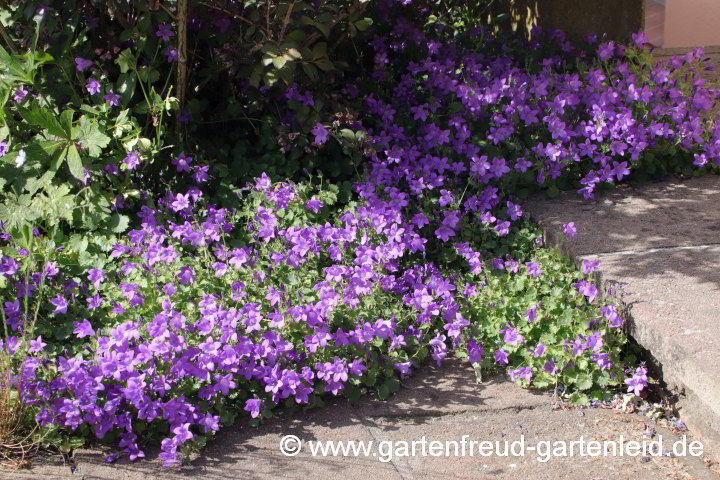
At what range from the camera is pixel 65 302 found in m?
3.15

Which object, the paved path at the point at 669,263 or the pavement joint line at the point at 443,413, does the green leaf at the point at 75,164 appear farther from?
the paved path at the point at 669,263

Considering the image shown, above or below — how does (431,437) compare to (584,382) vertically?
below

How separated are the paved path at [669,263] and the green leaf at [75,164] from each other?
6.64 ft

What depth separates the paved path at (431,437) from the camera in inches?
105

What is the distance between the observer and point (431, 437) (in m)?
2.89

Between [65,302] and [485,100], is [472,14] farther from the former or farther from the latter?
[65,302]

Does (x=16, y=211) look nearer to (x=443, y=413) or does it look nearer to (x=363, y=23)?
(x=363, y=23)

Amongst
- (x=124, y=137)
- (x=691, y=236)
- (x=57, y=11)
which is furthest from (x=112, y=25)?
(x=691, y=236)

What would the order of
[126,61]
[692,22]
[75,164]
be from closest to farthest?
[75,164] < [126,61] < [692,22]

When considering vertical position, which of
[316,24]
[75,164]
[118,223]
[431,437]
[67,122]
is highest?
Result: [316,24]

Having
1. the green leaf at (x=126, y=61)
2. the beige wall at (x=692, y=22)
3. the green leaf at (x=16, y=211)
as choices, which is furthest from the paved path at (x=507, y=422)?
the beige wall at (x=692, y=22)

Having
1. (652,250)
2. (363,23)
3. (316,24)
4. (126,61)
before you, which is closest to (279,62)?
(316,24)

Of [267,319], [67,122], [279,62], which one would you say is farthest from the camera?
[279,62]

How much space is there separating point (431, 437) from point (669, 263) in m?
1.35
